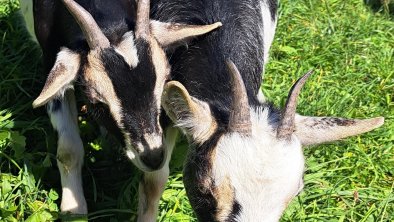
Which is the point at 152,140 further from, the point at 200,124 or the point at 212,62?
the point at 212,62

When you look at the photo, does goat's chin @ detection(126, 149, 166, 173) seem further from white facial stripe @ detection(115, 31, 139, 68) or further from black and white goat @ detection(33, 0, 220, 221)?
white facial stripe @ detection(115, 31, 139, 68)

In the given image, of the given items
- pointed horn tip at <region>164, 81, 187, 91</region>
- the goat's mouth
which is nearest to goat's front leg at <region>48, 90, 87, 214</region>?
the goat's mouth

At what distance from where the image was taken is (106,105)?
4.52 meters

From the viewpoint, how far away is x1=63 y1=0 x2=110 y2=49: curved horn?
4.38m

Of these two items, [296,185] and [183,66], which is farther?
[183,66]

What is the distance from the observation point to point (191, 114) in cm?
418

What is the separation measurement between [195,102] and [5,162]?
1882mm

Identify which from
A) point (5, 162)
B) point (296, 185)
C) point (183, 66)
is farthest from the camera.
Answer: point (5, 162)

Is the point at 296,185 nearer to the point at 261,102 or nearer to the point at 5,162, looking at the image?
the point at 261,102

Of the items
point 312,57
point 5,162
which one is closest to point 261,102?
point 5,162

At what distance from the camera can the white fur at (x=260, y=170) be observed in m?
3.82

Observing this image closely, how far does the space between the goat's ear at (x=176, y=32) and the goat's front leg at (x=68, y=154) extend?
2.72 ft

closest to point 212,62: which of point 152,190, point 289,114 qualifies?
point 289,114

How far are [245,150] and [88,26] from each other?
1.20 meters
